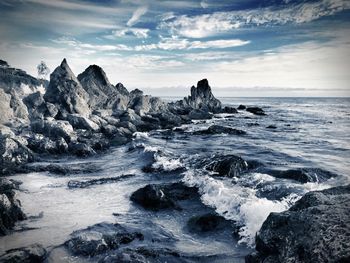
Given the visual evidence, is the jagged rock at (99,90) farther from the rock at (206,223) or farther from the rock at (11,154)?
the rock at (206,223)

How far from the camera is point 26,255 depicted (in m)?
7.40

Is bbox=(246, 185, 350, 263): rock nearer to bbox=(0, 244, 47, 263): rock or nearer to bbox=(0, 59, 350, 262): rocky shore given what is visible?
bbox=(0, 59, 350, 262): rocky shore

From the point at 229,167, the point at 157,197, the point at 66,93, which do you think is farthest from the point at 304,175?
the point at 66,93

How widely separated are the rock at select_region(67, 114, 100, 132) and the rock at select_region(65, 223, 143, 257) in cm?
2352

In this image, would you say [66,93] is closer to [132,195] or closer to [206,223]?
[132,195]

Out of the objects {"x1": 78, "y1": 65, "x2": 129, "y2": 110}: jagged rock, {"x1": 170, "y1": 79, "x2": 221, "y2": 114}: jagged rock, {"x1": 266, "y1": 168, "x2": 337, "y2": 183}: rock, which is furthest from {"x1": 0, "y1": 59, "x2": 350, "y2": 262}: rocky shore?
{"x1": 170, "y1": 79, "x2": 221, "y2": 114}: jagged rock

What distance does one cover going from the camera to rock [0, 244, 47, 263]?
714cm

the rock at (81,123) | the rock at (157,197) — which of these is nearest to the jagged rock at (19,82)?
the rock at (81,123)

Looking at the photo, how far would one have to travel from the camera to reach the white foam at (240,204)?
1009cm

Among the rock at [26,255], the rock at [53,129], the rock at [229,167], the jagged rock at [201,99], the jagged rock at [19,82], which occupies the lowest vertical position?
the rock at [229,167]

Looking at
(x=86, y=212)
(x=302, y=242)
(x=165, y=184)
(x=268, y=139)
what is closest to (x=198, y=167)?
(x=165, y=184)

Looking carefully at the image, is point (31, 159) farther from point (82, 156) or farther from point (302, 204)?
point (302, 204)

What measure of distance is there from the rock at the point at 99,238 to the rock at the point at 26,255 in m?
0.77

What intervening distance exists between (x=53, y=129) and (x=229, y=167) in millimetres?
17638
